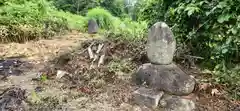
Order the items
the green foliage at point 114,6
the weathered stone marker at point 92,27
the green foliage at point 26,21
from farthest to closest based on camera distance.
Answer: the green foliage at point 114,6 < the weathered stone marker at point 92,27 < the green foliage at point 26,21

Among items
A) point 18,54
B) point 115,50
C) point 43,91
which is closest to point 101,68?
Result: point 115,50

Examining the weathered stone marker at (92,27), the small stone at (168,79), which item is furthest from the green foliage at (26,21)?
the small stone at (168,79)

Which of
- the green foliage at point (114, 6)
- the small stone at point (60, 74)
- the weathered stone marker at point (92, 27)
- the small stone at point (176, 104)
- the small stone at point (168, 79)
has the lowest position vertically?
the small stone at point (176, 104)

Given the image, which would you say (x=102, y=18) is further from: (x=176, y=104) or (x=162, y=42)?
(x=176, y=104)

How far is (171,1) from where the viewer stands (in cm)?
376

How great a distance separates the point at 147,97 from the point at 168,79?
31 cm

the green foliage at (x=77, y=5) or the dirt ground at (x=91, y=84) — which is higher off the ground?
the green foliage at (x=77, y=5)

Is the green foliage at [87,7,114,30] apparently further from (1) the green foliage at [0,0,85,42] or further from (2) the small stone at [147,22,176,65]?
(2) the small stone at [147,22,176,65]

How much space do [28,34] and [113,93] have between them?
3.72 metres

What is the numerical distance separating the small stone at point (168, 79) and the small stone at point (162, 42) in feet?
0.29

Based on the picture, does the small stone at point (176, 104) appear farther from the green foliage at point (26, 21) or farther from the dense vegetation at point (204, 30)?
the green foliage at point (26, 21)

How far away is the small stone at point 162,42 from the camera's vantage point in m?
2.94

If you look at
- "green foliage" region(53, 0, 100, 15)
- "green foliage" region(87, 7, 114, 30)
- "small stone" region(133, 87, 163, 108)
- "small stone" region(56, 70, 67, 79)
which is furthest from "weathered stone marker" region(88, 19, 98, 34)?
"small stone" region(133, 87, 163, 108)

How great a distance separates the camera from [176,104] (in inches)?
106
